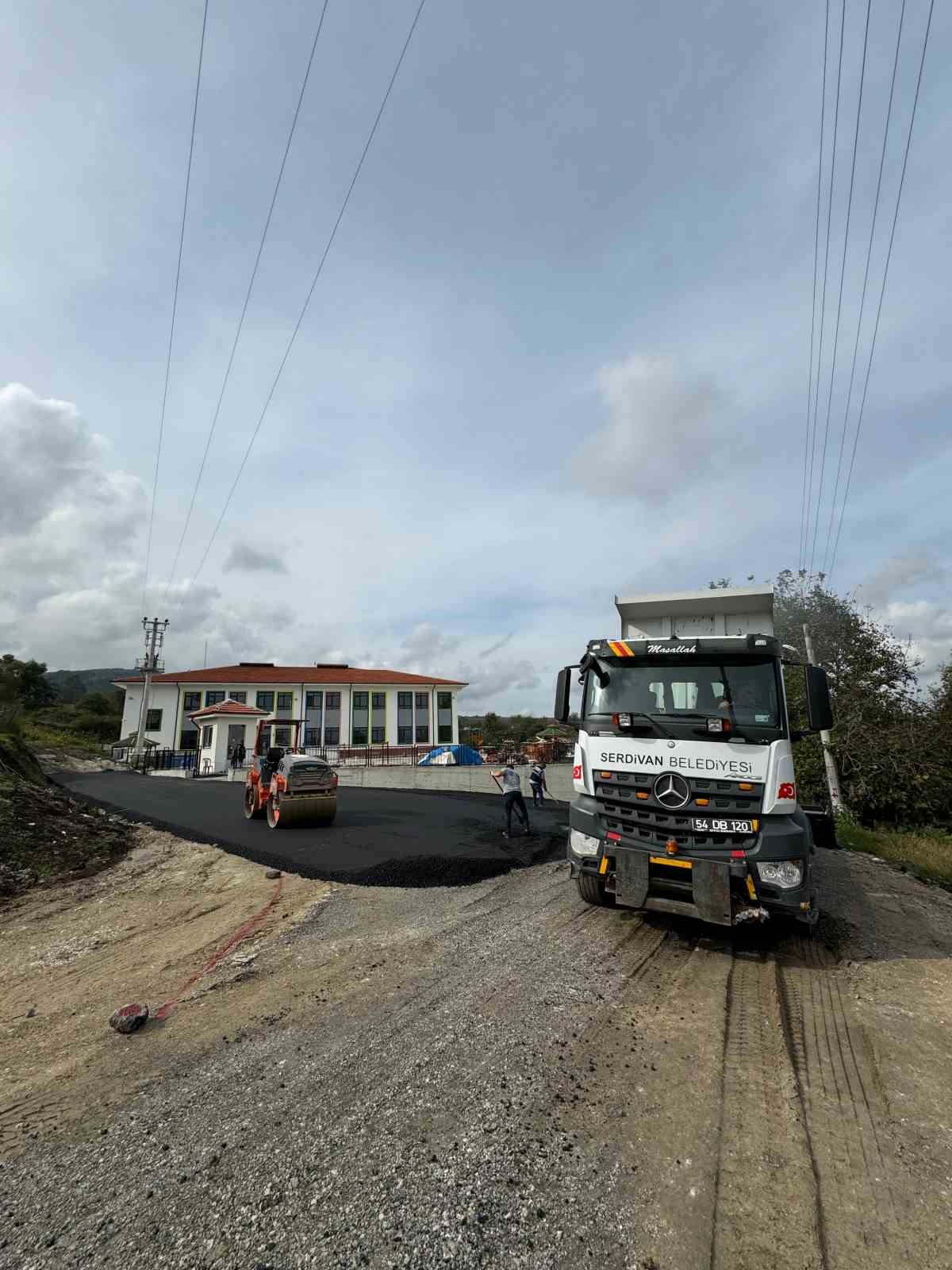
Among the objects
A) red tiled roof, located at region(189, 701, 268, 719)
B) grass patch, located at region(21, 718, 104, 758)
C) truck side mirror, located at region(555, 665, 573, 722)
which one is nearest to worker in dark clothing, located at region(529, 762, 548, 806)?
truck side mirror, located at region(555, 665, 573, 722)

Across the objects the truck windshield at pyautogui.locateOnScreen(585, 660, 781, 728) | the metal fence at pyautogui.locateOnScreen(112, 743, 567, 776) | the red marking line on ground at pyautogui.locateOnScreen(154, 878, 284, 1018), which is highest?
the truck windshield at pyautogui.locateOnScreen(585, 660, 781, 728)

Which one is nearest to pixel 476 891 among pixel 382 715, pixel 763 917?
pixel 763 917

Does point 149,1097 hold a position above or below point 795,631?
below

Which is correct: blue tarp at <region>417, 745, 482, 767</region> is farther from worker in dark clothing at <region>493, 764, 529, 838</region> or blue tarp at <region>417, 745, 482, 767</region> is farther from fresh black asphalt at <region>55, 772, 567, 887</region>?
worker in dark clothing at <region>493, 764, 529, 838</region>

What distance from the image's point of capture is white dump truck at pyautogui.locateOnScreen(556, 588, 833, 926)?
4.82m

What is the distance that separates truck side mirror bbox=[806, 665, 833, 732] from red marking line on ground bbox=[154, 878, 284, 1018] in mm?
5915

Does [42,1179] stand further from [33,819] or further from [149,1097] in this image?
[33,819]

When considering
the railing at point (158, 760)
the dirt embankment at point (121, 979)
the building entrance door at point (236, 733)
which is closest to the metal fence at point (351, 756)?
the railing at point (158, 760)

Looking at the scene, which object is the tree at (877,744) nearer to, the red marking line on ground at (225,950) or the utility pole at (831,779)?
the utility pole at (831,779)

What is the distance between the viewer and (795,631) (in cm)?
2188

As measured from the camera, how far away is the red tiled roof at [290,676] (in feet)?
164

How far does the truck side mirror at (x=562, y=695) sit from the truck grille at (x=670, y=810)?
3.15 feet

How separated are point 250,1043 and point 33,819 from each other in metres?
9.22

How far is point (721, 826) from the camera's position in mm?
4949
